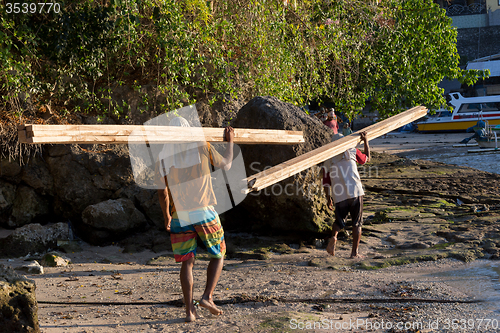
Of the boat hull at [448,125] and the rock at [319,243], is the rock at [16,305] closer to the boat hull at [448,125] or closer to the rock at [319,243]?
the rock at [319,243]

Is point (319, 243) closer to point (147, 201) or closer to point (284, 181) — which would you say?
point (284, 181)

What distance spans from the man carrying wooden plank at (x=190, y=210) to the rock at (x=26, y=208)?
431 centimetres

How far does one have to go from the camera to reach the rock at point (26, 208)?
22.2ft

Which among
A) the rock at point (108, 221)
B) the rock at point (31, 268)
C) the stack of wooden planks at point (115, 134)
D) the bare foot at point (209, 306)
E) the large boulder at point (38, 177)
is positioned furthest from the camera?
the large boulder at point (38, 177)

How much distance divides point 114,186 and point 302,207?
3.22 meters

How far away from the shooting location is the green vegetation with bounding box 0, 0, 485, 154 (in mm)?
6254

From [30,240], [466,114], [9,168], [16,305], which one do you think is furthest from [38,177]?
[466,114]

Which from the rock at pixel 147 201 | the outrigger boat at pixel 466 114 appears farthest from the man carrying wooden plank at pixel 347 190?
the outrigger boat at pixel 466 114

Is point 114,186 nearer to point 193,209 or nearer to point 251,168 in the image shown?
point 251,168

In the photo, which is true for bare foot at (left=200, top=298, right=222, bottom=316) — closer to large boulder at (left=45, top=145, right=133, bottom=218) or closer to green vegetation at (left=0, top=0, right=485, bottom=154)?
large boulder at (left=45, top=145, right=133, bottom=218)

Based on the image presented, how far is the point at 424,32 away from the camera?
11047 mm

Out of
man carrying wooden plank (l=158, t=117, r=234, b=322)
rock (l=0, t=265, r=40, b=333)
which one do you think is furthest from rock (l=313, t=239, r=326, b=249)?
rock (l=0, t=265, r=40, b=333)

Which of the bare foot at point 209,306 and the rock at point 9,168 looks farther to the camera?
the rock at point 9,168

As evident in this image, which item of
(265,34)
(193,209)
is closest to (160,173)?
(193,209)
